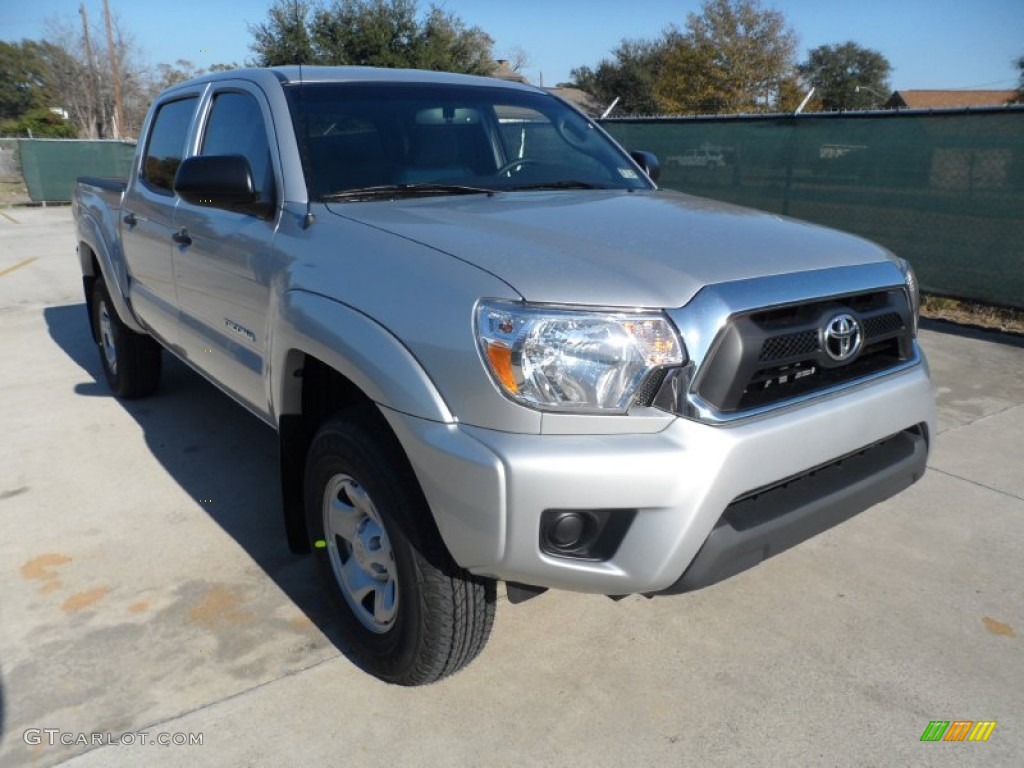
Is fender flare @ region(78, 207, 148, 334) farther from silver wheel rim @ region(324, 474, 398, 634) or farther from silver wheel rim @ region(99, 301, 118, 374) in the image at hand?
silver wheel rim @ region(324, 474, 398, 634)

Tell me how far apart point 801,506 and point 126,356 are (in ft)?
13.9

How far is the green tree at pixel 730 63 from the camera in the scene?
108ft

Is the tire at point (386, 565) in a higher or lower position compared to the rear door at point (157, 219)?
lower

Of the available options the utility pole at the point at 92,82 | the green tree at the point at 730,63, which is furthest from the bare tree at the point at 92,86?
the green tree at the point at 730,63

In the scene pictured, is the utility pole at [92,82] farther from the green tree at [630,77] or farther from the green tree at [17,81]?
the green tree at [630,77]

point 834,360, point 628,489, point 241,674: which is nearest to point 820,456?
point 834,360

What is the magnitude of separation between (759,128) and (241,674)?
8.48 metres

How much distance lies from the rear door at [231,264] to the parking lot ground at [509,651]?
73cm

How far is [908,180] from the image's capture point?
8.05 metres

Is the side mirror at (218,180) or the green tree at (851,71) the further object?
the green tree at (851,71)

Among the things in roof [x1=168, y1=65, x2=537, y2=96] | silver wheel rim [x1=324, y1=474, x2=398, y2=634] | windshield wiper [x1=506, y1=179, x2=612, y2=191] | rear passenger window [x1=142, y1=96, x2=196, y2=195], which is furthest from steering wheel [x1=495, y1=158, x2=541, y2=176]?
rear passenger window [x1=142, y1=96, x2=196, y2=195]

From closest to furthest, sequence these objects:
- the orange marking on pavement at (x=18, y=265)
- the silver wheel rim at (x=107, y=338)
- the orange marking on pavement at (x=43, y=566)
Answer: the orange marking on pavement at (x=43, y=566), the silver wheel rim at (x=107, y=338), the orange marking on pavement at (x=18, y=265)

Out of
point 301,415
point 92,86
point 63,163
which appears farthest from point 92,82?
Answer: point 301,415

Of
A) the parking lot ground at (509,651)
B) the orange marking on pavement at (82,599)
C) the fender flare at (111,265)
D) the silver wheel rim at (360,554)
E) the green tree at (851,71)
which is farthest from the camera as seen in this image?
the green tree at (851,71)
